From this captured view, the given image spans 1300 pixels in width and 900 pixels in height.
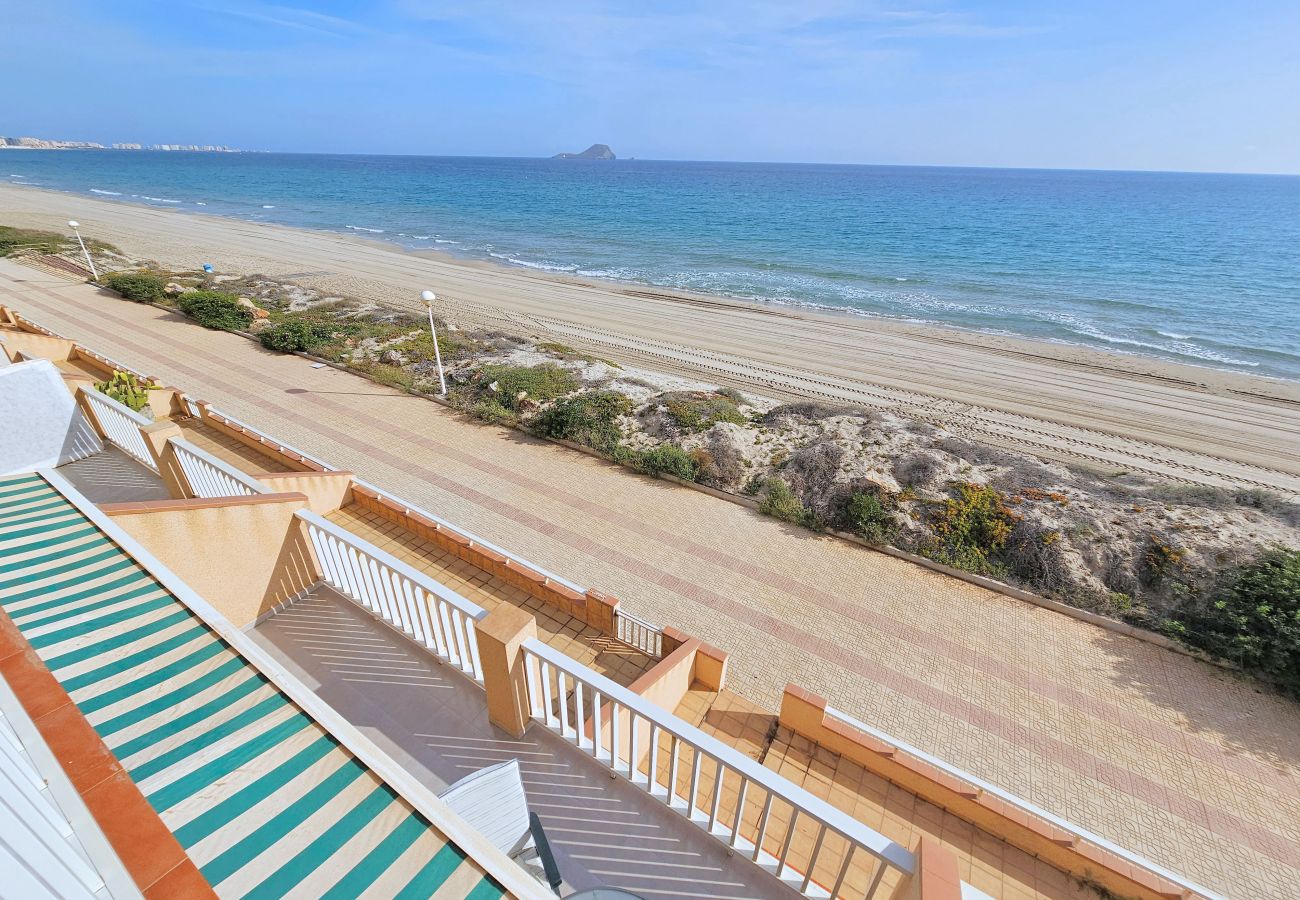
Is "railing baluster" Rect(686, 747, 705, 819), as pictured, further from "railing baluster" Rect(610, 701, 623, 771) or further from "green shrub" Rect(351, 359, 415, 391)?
"green shrub" Rect(351, 359, 415, 391)

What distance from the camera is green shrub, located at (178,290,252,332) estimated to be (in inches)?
755

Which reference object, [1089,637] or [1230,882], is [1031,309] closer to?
[1089,637]

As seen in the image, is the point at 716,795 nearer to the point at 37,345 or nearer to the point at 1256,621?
the point at 1256,621

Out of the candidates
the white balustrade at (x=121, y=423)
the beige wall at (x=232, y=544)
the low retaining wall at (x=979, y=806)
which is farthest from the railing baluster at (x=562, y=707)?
the white balustrade at (x=121, y=423)

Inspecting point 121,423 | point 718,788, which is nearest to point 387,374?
point 121,423

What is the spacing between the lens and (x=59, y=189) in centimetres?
7375

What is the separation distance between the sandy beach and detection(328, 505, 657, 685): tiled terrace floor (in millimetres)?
12511

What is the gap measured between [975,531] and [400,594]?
9.16 m

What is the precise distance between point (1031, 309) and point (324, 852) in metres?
35.6

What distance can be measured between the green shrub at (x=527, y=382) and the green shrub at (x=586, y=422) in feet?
2.81

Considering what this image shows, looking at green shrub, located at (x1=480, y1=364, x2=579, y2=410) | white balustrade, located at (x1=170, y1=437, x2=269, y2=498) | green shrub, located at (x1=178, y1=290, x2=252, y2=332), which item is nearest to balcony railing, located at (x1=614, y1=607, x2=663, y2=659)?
white balustrade, located at (x1=170, y1=437, x2=269, y2=498)

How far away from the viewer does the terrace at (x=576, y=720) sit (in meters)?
3.59

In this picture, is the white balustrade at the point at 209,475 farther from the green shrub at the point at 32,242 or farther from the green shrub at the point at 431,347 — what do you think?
the green shrub at the point at 32,242

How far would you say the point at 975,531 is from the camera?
380 inches
